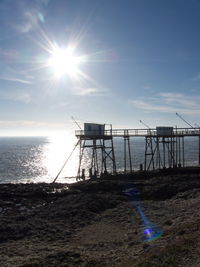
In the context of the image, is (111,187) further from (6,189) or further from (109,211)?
(6,189)

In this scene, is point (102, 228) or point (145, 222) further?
point (145, 222)

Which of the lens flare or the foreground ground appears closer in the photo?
the foreground ground

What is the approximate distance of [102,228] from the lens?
58.0ft

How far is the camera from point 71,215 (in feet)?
65.9

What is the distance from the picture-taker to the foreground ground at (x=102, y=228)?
39.8 feet

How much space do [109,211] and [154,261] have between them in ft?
34.8

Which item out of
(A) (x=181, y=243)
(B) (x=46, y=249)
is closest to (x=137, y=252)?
(A) (x=181, y=243)

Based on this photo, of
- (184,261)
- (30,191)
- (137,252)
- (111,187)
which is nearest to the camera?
(184,261)

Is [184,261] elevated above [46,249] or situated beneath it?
elevated above

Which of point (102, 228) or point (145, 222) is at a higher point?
point (145, 222)

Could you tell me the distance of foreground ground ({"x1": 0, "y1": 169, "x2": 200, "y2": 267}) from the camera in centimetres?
1213

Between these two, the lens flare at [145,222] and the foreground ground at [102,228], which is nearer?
the foreground ground at [102,228]

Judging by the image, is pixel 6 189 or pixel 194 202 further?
pixel 6 189

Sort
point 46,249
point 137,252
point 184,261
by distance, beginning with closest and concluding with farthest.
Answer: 1. point 184,261
2. point 137,252
3. point 46,249
